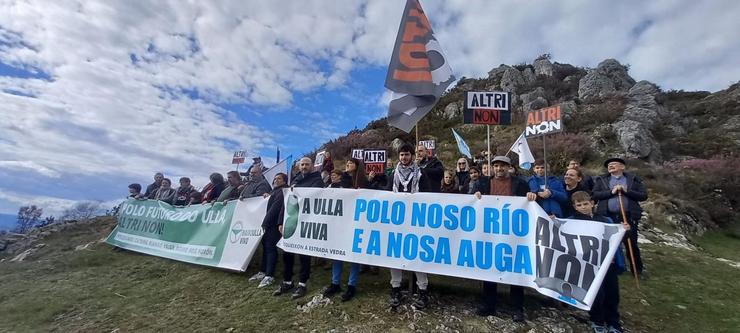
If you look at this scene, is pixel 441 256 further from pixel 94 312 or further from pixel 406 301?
pixel 94 312

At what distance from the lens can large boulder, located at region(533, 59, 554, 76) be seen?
3697 cm

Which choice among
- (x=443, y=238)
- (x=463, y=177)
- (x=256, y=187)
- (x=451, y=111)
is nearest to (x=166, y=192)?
(x=256, y=187)

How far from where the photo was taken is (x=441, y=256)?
468 centimetres

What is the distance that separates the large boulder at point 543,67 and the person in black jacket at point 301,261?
1456 inches

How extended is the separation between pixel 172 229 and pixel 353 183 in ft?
16.2

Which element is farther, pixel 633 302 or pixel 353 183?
pixel 353 183

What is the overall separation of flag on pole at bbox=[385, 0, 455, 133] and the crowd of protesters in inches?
26.0

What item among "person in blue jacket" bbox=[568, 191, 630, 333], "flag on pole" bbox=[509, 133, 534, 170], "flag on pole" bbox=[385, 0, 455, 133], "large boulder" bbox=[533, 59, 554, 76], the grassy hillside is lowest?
the grassy hillside

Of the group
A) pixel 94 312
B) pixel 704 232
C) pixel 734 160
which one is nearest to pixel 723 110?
pixel 734 160

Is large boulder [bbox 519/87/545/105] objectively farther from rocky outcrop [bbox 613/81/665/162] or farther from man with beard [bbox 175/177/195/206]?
man with beard [bbox 175/177/195/206]

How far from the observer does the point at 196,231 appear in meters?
7.83

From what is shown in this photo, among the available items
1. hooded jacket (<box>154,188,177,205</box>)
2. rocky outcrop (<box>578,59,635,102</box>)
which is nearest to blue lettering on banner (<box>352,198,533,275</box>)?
hooded jacket (<box>154,188,177,205</box>)

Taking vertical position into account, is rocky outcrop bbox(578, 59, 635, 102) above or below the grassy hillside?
above

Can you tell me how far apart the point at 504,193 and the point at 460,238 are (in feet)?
3.05
